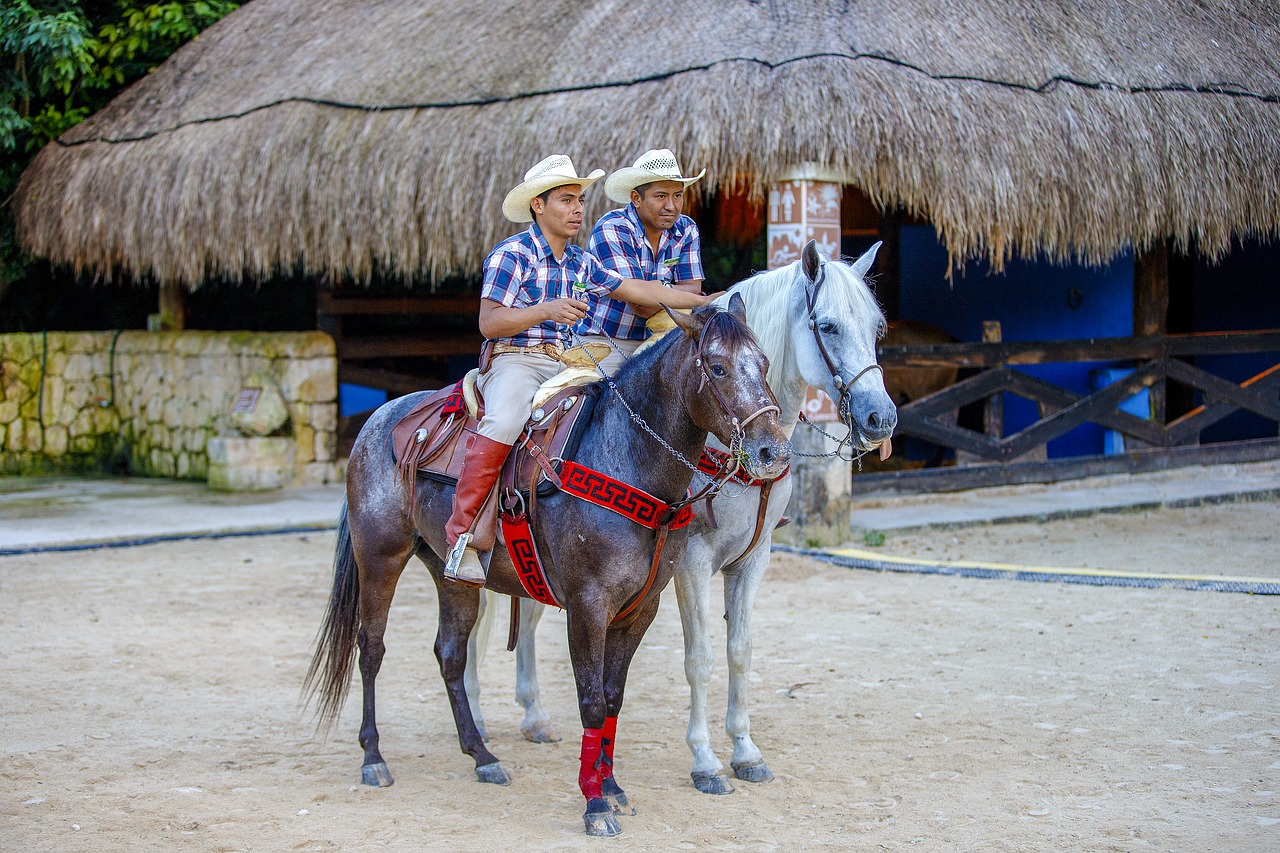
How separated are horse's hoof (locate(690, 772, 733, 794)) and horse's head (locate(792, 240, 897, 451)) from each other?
114cm

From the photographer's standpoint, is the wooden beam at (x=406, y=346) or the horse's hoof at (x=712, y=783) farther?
the wooden beam at (x=406, y=346)

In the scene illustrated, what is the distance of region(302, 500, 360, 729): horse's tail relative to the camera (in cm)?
443

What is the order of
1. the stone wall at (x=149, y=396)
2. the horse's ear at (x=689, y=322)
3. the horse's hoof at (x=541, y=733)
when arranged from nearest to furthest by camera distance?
the horse's ear at (x=689, y=322), the horse's hoof at (x=541, y=733), the stone wall at (x=149, y=396)

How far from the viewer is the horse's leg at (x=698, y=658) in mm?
4059

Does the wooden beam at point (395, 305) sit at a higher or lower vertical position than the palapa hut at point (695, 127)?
lower

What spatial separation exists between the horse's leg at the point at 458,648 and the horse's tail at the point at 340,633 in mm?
296

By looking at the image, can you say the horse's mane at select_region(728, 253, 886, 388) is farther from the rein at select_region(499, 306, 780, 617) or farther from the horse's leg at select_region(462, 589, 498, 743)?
the horse's leg at select_region(462, 589, 498, 743)

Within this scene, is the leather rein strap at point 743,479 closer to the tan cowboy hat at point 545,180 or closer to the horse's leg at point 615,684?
the horse's leg at point 615,684

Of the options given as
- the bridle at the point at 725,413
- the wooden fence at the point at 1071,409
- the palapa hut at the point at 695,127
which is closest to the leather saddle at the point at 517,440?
the bridle at the point at 725,413

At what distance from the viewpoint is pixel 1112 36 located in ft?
30.0

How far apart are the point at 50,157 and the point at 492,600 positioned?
28.7ft

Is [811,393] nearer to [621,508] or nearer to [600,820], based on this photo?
[621,508]

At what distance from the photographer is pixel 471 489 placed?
3.92 m

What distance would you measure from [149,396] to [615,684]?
880 cm
